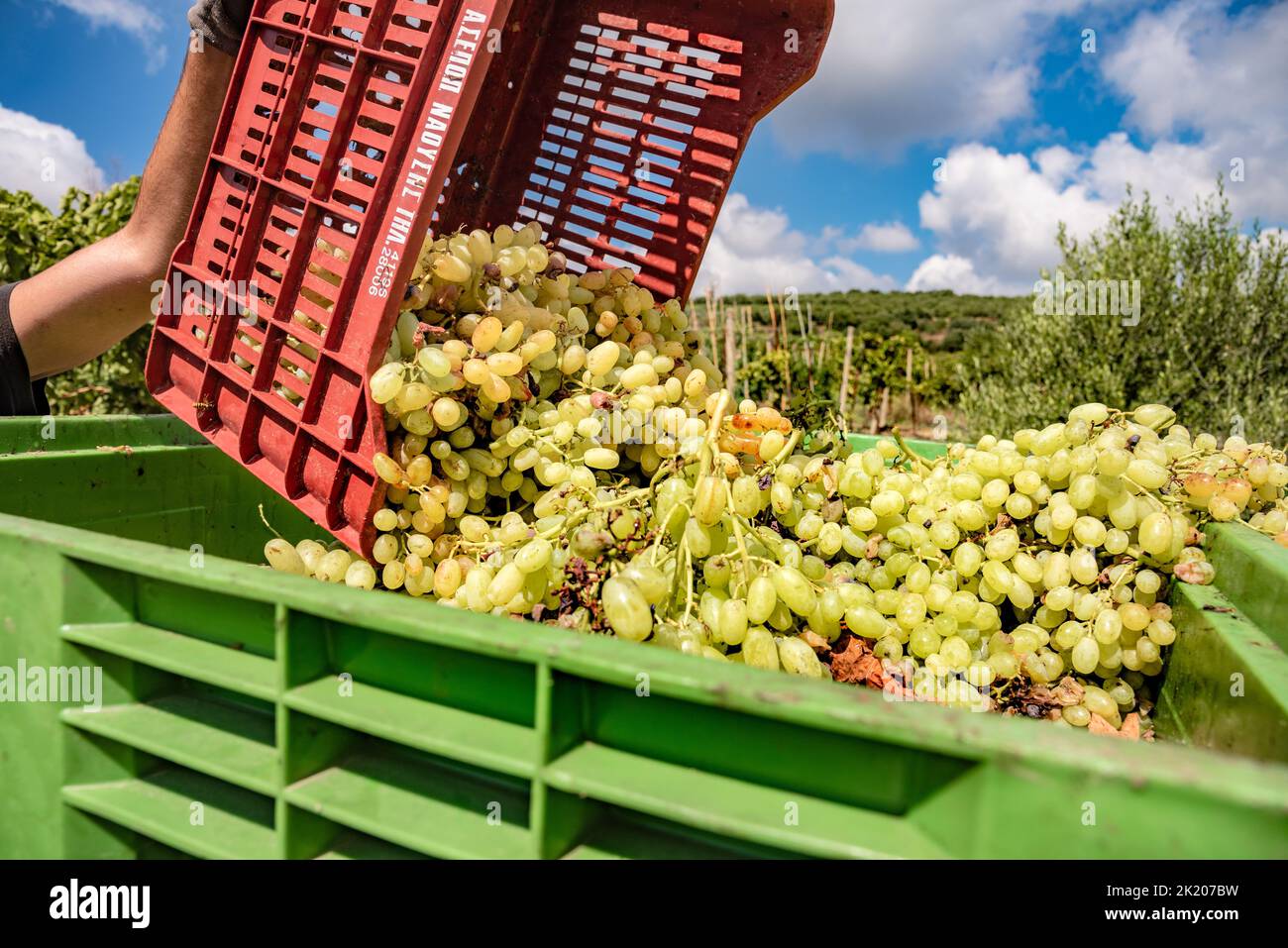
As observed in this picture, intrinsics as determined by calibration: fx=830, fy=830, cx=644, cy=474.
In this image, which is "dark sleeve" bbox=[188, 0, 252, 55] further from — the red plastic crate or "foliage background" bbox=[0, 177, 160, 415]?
"foliage background" bbox=[0, 177, 160, 415]

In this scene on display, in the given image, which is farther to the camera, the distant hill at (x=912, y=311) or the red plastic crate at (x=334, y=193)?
the distant hill at (x=912, y=311)

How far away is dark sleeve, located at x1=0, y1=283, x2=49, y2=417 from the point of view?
2352 millimetres

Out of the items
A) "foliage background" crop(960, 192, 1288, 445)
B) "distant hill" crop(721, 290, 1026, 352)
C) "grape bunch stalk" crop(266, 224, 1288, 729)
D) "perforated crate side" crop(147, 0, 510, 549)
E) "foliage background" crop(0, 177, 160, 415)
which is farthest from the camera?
"distant hill" crop(721, 290, 1026, 352)

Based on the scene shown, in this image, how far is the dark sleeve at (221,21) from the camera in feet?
5.99

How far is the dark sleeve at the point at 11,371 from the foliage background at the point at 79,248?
9.88 feet

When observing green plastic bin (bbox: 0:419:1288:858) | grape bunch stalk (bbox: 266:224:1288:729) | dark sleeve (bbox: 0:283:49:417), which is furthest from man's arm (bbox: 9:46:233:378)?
green plastic bin (bbox: 0:419:1288:858)

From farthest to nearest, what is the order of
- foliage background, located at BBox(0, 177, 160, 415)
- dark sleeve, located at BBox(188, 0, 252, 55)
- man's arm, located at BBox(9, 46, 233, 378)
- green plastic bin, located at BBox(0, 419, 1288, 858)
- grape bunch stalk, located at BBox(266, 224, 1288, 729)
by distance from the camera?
foliage background, located at BBox(0, 177, 160, 415) < man's arm, located at BBox(9, 46, 233, 378) < dark sleeve, located at BBox(188, 0, 252, 55) < grape bunch stalk, located at BBox(266, 224, 1288, 729) < green plastic bin, located at BBox(0, 419, 1288, 858)

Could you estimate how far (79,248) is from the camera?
5.47 m

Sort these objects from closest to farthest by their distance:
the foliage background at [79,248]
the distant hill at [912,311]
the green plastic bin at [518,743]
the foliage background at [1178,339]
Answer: the green plastic bin at [518,743] → the foliage background at [79,248] → the foliage background at [1178,339] → the distant hill at [912,311]

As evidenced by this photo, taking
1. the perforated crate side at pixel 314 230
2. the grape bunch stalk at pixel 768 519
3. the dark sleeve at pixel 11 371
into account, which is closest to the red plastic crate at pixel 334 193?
the perforated crate side at pixel 314 230

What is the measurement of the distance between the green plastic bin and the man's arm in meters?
1.43

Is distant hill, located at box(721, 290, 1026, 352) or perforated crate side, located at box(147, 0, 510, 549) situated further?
distant hill, located at box(721, 290, 1026, 352)

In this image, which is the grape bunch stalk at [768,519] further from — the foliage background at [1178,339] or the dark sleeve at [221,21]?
the foliage background at [1178,339]

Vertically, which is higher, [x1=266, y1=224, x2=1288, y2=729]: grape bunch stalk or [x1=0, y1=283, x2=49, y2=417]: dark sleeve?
[x1=0, y1=283, x2=49, y2=417]: dark sleeve
